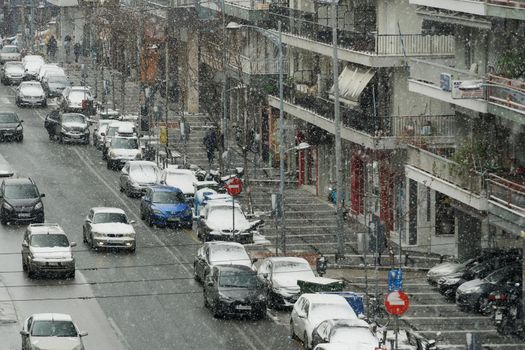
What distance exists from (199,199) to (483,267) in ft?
60.1

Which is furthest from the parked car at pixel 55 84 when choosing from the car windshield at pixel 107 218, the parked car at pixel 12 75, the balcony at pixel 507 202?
the balcony at pixel 507 202

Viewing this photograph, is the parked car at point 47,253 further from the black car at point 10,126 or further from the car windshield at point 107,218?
the black car at point 10,126

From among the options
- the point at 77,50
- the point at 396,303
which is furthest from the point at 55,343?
the point at 77,50

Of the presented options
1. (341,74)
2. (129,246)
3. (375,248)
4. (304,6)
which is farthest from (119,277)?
(304,6)

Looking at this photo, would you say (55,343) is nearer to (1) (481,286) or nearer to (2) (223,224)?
(1) (481,286)

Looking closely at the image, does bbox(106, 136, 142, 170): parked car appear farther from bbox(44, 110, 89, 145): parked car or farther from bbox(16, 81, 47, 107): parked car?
bbox(16, 81, 47, 107): parked car

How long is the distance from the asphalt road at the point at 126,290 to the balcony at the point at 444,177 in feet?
26.6

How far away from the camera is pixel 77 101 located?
104 m

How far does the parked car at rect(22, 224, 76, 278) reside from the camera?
6222cm

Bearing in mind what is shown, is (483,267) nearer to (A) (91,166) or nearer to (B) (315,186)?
(B) (315,186)

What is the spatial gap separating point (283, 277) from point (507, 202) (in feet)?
27.8

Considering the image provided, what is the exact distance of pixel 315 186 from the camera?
86.4 meters

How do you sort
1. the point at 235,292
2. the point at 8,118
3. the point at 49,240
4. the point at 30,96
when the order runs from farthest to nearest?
the point at 30,96
the point at 8,118
the point at 49,240
the point at 235,292

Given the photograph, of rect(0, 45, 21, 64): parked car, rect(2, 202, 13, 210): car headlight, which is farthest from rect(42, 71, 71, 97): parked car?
rect(2, 202, 13, 210): car headlight
